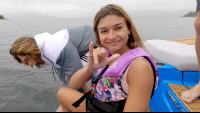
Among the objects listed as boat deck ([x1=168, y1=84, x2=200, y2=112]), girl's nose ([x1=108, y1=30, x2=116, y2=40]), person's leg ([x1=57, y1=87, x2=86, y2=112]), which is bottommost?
boat deck ([x1=168, y1=84, x2=200, y2=112])

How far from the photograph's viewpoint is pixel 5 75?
5.22 metres

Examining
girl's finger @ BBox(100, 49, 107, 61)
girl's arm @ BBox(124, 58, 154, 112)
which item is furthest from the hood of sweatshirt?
girl's arm @ BBox(124, 58, 154, 112)

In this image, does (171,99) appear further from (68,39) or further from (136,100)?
(68,39)

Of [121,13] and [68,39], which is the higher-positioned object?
[121,13]

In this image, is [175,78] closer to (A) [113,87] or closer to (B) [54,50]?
(A) [113,87]

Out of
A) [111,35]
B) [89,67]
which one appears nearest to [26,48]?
[89,67]

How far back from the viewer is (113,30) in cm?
140

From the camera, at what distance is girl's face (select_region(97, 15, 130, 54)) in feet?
4.56

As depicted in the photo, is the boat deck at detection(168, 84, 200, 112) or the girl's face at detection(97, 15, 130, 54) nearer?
the girl's face at detection(97, 15, 130, 54)

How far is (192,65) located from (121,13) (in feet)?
4.76

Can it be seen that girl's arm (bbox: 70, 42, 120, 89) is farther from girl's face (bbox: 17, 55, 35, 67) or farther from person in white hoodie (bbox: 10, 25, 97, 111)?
girl's face (bbox: 17, 55, 35, 67)

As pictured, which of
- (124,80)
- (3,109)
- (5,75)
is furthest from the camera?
(5,75)

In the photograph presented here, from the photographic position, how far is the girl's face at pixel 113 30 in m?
1.39

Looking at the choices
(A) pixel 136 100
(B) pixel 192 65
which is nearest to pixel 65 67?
(A) pixel 136 100
